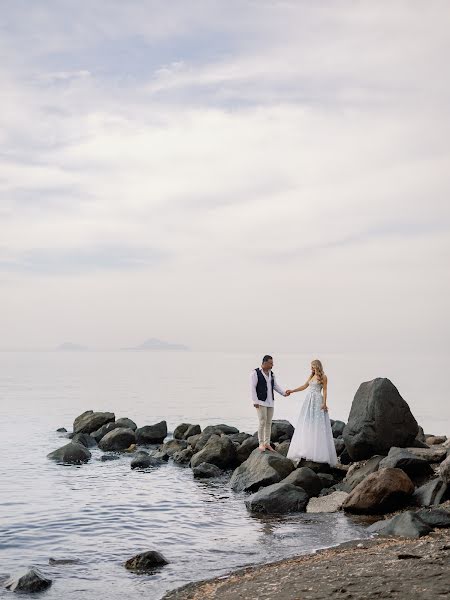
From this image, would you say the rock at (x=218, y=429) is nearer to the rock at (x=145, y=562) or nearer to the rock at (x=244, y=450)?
the rock at (x=244, y=450)

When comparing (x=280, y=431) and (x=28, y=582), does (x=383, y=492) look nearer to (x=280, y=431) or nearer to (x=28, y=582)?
(x=28, y=582)

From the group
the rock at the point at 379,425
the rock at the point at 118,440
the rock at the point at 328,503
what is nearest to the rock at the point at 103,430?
the rock at the point at 118,440

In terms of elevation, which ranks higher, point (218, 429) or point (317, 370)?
point (317, 370)

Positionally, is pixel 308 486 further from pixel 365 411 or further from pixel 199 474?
pixel 199 474

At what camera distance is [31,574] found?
13.2 meters

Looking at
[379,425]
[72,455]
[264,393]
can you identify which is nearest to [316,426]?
[379,425]

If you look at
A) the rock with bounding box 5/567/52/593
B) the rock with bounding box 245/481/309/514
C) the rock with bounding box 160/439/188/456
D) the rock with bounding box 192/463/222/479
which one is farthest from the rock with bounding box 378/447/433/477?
the rock with bounding box 160/439/188/456

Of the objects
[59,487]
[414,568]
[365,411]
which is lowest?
[59,487]

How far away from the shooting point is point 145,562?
14367mm

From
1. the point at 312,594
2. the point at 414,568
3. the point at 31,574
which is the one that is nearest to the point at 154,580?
the point at 31,574

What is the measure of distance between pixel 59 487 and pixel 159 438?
12.8 meters

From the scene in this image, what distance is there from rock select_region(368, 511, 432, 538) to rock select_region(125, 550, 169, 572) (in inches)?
195

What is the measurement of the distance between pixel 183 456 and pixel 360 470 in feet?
34.4

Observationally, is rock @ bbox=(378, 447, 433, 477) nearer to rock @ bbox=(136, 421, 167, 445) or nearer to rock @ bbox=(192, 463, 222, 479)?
rock @ bbox=(192, 463, 222, 479)
